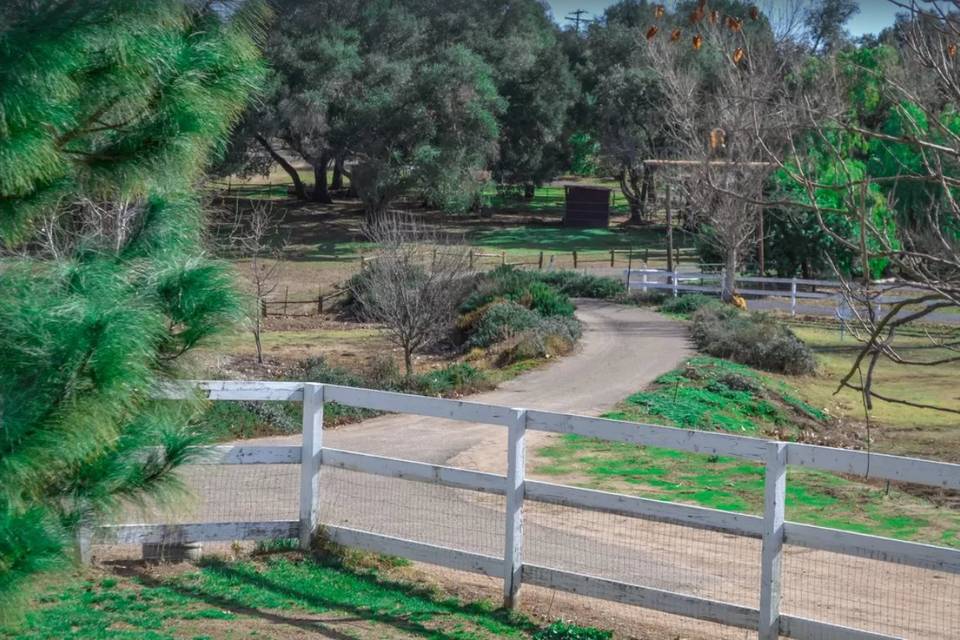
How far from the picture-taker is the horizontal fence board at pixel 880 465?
6.06 meters

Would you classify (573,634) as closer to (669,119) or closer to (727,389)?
(727,389)

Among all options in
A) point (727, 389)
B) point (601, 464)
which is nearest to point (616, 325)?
point (727, 389)

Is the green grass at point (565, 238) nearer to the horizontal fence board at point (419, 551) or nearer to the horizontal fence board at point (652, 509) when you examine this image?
the horizontal fence board at point (419, 551)

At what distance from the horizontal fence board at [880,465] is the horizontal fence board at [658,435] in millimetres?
267

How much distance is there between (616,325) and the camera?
29.6m

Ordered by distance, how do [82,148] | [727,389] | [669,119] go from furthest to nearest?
1. [669,119]
2. [727,389]
3. [82,148]

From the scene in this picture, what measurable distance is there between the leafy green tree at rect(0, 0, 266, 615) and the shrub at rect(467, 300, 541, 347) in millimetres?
19909

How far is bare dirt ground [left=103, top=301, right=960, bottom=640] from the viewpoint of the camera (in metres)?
7.67

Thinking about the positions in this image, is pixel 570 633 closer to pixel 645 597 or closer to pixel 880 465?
pixel 645 597

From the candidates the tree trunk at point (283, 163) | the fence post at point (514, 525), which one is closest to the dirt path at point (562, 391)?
the fence post at point (514, 525)

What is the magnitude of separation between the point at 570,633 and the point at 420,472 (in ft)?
5.76

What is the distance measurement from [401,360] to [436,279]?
117 inches

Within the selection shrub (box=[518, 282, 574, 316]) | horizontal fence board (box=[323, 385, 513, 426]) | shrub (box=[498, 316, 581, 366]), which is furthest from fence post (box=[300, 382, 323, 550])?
shrub (box=[518, 282, 574, 316])

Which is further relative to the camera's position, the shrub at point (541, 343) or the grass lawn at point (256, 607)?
the shrub at point (541, 343)
